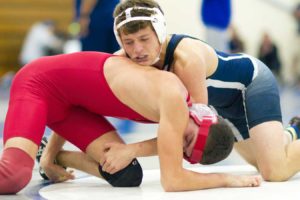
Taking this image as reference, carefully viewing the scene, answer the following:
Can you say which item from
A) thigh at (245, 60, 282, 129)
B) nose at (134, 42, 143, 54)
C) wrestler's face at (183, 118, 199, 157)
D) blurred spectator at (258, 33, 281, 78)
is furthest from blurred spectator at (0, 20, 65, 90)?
wrestler's face at (183, 118, 199, 157)

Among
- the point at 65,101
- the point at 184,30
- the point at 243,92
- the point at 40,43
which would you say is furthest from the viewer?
the point at 40,43

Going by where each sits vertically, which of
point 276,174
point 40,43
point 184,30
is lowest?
point 40,43

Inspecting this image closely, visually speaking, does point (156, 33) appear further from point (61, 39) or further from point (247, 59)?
point (61, 39)

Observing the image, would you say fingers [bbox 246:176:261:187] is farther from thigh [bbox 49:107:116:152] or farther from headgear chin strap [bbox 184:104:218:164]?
thigh [bbox 49:107:116:152]

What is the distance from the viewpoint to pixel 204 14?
7.15 metres

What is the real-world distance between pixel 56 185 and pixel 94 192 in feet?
1.13

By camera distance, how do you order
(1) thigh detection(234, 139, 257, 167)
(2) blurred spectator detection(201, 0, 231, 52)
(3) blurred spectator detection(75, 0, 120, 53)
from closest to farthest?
(1) thigh detection(234, 139, 257, 167)
(3) blurred spectator detection(75, 0, 120, 53)
(2) blurred spectator detection(201, 0, 231, 52)

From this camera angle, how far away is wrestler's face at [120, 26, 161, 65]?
344cm

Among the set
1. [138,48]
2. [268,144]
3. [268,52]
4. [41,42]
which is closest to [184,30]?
[41,42]

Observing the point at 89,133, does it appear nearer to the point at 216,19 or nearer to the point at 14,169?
the point at 14,169

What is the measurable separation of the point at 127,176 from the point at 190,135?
476mm

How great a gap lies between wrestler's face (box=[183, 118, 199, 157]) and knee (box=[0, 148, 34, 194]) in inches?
29.4

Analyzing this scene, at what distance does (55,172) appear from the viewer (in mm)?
3807

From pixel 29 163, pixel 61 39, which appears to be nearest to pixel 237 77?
pixel 29 163
